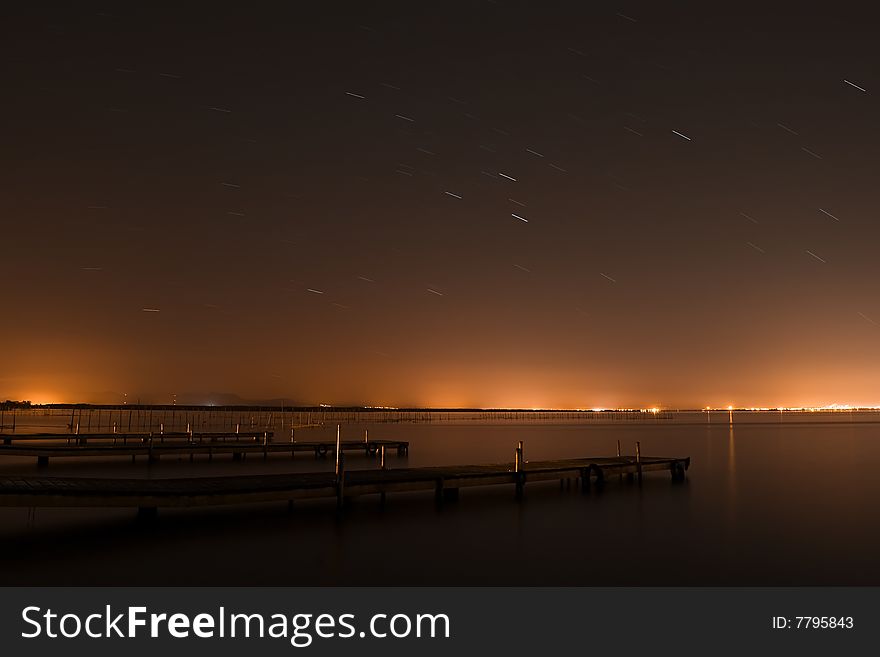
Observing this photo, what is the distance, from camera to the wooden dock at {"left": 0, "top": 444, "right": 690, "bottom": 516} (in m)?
13.2

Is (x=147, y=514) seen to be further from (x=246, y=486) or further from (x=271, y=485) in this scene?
(x=271, y=485)

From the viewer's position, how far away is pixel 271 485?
1625 centimetres

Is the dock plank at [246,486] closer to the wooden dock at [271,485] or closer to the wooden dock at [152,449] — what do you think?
the wooden dock at [271,485]

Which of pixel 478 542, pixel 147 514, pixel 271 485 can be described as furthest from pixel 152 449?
pixel 478 542

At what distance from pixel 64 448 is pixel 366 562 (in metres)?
23.3

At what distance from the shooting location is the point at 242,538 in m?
14.2

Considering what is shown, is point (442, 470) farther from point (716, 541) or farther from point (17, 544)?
point (17, 544)

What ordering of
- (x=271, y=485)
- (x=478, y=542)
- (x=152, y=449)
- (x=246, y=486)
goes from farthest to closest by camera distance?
1. (x=152, y=449)
2. (x=271, y=485)
3. (x=246, y=486)
4. (x=478, y=542)

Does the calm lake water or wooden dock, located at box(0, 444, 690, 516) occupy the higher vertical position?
wooden dock, located at box(0, 444, 690, 516)

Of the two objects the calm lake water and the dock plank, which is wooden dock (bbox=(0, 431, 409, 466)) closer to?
the dock plank

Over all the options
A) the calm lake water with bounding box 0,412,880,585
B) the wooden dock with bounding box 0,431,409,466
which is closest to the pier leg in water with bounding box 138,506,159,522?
the calm lake water with bounding box 0,412,880,585
